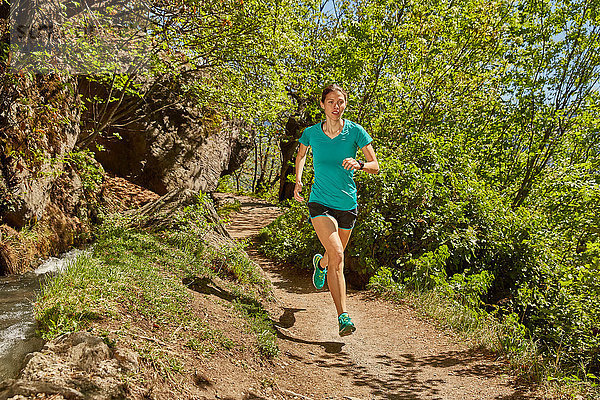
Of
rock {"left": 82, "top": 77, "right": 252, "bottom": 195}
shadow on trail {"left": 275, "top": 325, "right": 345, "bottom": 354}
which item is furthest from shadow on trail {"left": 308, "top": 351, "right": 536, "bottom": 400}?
rock {"left": 82, "top": 77, "right": 252, "bottom": 195}

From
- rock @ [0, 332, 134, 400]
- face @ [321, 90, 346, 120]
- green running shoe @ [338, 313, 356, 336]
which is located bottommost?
green running shoe @ [338, 313, 356, 336]

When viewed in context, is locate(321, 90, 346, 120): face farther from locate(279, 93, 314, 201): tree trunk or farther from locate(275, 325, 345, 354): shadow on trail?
locate(279, 93, 314, 201): tree trunk

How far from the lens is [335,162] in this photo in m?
4.71

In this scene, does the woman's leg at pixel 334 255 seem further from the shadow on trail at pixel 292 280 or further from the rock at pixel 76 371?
the shadow on trail at pixel 292 280

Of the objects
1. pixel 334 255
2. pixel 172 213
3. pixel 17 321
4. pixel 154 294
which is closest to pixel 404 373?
pixel 334 255

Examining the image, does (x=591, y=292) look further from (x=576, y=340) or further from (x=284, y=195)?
(x=284, y=195)

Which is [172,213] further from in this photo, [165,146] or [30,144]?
[165,146]

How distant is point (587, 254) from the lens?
31.4 ft

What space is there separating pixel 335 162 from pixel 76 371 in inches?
124

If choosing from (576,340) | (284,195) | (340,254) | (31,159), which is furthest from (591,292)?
A: (284,195)

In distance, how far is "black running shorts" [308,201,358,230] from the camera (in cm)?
A: 480

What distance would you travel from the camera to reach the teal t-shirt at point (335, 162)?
4668 mm

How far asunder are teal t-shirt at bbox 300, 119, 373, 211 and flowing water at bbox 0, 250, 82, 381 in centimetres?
292

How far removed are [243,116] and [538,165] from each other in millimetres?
10462
